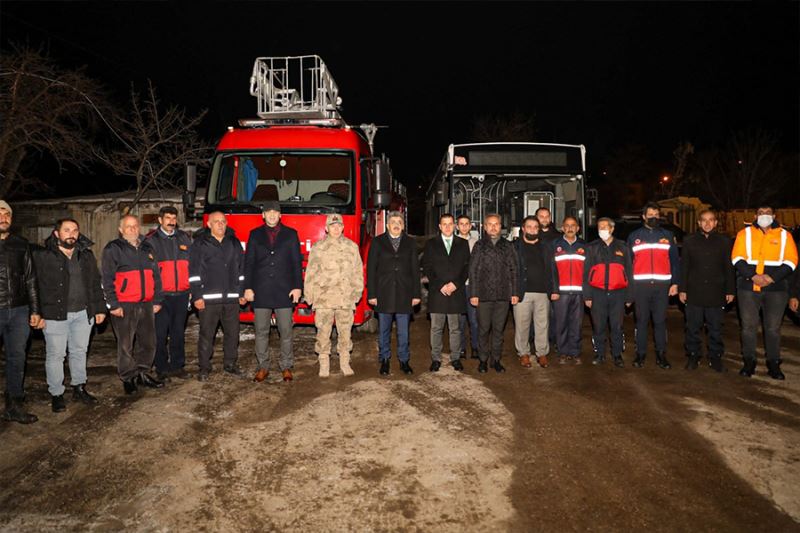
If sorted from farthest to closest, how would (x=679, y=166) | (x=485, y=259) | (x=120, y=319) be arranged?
(x=679, y=166)
(x=485, y=259)
(x=120, y=319)

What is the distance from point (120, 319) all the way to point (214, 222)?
148 cm

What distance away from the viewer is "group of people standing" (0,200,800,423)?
6.25 m

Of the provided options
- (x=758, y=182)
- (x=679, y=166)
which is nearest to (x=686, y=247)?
(x=758, y=182)

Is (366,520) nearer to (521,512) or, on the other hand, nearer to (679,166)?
(521,512)

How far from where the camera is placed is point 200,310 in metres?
6.70

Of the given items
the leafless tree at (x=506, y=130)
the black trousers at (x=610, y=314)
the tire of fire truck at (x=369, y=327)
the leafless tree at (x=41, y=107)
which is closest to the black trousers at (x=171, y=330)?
the tire of fire truck at (x=369, y=327)

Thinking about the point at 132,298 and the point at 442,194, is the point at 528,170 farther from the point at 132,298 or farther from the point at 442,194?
the point at 132,298

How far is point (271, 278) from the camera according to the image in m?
Answer: 6.64

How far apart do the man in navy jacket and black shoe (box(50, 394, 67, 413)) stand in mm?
1952

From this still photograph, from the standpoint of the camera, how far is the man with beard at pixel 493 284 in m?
7.08

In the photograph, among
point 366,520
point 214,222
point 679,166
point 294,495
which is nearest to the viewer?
point 366,520

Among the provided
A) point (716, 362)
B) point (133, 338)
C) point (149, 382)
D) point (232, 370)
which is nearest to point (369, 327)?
point (232, 370)

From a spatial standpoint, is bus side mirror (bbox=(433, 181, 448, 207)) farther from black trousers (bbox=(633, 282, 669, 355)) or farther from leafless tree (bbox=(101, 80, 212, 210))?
leafless tree (bbox=(101, 80, 212, 210))

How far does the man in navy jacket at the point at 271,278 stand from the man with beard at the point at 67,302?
1632 mm
